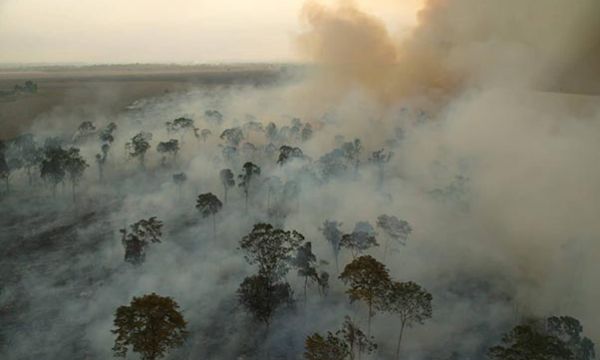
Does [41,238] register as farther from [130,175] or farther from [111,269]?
[130,175]

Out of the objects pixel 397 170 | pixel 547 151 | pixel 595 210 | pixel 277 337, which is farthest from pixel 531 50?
pixel 277 337

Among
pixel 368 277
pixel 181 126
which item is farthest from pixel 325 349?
pixel 181 126

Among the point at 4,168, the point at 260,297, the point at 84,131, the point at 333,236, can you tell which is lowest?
the point at 260,297

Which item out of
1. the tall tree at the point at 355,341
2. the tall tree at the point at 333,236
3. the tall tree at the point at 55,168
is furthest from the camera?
the tall tree at the point at 55,168

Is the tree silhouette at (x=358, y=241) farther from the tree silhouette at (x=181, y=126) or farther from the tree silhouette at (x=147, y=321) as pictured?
the tree silhouette at (x=181, y=126)

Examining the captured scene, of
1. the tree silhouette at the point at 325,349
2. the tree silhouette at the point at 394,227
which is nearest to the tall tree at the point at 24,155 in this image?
the tree silhouette at the point at 394,227

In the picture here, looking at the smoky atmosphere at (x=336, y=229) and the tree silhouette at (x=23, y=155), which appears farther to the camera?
the tree silhouette at (x=23, y=155)

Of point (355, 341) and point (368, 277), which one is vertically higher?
point (368, 277)

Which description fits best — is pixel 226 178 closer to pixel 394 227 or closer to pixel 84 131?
pixel 394 227

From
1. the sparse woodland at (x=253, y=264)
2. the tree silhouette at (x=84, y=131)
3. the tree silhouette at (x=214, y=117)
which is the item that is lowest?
the sparse woodland at (x=253, y=264)

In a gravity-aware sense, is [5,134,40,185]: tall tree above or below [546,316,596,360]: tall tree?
above

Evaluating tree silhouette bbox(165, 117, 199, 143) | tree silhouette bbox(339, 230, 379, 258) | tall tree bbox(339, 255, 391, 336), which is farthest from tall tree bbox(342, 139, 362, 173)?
tall tree bbox(339, 255, 391, 336)

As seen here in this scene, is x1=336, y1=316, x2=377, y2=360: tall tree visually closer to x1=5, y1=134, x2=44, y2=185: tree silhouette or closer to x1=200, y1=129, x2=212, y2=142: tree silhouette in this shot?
x1=5, y1=134, x2=44, y2=185: tree silhouette
